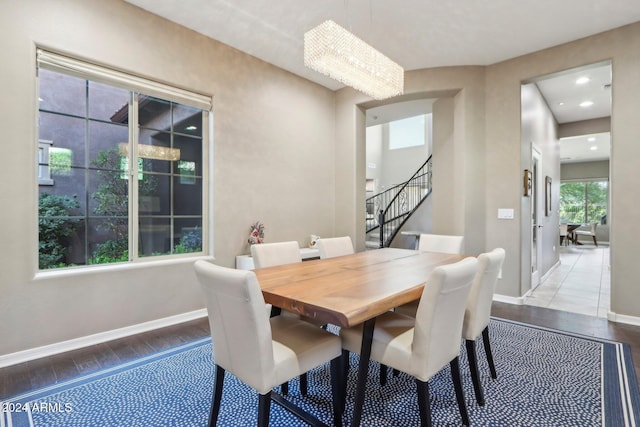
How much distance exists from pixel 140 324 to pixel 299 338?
2138mm

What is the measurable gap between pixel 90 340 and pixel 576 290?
6.00m

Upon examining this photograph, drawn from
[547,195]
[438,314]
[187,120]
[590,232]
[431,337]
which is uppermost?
[187,120]

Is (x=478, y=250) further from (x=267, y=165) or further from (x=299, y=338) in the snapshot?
(x=299, y=338)

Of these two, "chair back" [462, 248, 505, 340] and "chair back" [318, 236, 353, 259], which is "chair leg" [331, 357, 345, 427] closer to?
"chair back" [462, 248, 505, 340]

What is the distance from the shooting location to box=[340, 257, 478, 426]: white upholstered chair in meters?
1.49

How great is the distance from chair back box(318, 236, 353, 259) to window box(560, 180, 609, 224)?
41.6 feet

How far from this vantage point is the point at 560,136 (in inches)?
278

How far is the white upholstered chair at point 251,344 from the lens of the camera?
137cm

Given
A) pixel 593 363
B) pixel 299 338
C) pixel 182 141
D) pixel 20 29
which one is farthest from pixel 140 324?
pixel 593 363

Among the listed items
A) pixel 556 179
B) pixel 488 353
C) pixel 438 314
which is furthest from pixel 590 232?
pixel 438 314

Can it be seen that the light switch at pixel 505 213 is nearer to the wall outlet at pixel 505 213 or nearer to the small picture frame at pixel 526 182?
the wall outlet at pixel 505 213

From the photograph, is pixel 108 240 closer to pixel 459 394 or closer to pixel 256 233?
pixel 256 233

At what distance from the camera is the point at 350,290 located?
1.71m

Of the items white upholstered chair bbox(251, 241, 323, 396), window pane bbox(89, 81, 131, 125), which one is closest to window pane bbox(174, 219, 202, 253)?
window pane bbox(89, 81, 131, 125)
